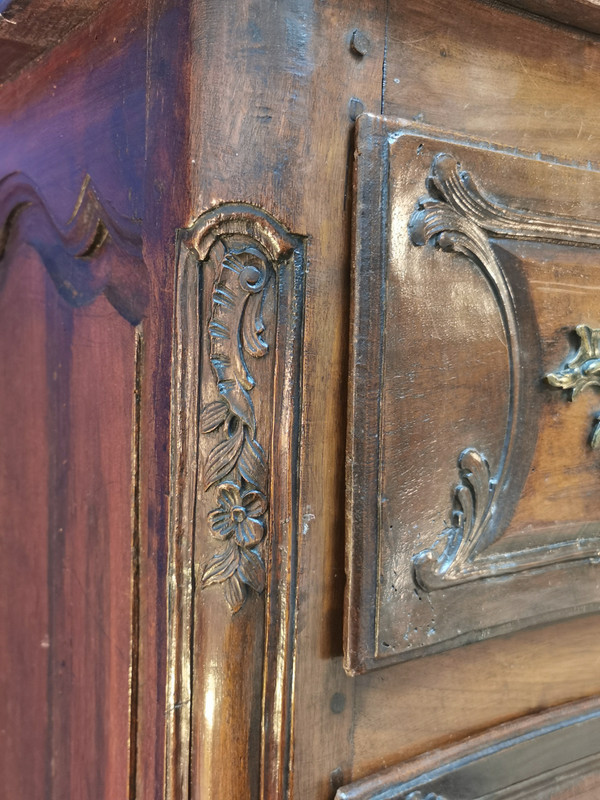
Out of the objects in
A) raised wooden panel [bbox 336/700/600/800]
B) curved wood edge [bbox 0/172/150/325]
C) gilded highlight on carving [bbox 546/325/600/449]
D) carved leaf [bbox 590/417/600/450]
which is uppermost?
curved wood edge [bbox 0/172/150/325]

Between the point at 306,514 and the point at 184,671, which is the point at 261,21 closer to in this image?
the point at 306,514

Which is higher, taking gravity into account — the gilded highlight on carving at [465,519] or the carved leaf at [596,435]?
the carved leaf at [596,435]

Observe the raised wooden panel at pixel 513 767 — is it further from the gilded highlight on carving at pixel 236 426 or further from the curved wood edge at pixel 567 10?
the curved wood edge at pixel 567 10

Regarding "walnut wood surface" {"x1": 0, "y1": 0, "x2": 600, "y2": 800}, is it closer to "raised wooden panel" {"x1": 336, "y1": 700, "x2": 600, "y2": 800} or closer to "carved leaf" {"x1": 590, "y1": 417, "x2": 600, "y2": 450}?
"raised wooden panel" {"x1": 336, "y1": 700, "x2": 600, "y2": 800}

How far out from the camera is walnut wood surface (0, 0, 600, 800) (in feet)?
1.68

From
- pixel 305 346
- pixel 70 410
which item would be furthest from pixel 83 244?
pixel 305 346

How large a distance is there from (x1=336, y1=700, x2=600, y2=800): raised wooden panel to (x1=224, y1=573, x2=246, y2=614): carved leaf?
18 centimetres

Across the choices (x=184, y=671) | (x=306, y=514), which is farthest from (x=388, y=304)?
(x=184, y=671)

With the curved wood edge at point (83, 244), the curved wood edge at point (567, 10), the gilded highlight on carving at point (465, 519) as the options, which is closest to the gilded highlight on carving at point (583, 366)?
the gilded highlight on carving at point (465, 519)

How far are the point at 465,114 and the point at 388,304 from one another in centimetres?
18

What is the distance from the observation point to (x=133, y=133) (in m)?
0.57

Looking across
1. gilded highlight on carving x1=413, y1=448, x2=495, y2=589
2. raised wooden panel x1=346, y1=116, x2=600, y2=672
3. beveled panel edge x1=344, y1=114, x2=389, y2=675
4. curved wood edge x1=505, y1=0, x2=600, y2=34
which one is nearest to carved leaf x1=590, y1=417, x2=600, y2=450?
raised wooden panel x1=346, y1=116, x2=600, y2=672

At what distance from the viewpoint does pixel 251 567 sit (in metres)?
0.53

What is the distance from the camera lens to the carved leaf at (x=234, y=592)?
0.53 metres
